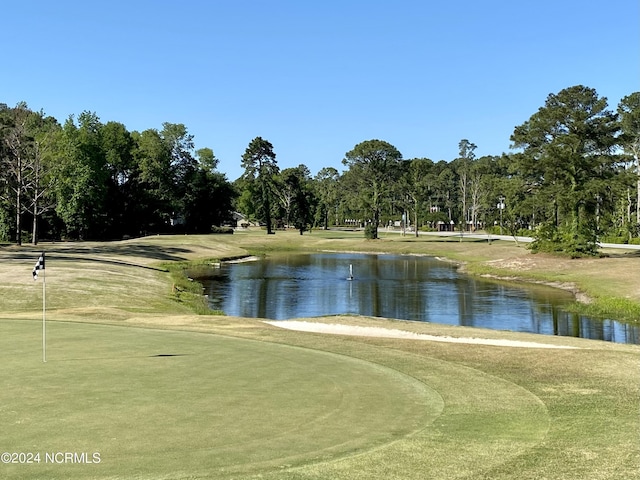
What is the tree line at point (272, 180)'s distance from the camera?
67062 mm

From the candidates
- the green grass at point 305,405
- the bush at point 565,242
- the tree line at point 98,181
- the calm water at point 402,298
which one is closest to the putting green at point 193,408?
the green grass at point 305,405

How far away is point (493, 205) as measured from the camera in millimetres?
156625

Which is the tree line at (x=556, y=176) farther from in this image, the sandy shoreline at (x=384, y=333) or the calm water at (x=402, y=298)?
the sandy shoreline at (x=384, y=333)

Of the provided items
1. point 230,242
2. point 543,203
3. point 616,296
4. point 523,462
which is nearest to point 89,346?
point 523,462

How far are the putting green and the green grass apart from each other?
0.13 feet

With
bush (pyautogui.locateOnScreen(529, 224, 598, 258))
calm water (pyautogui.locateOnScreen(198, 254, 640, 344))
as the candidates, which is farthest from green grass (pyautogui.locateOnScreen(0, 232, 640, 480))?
bush (pyautogui.locateOnScreen(529, 224, 598, 258))

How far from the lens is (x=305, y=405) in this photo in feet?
38.9

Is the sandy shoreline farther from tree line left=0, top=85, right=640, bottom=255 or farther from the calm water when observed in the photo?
tree line left=0, top=85, right=640, bottom=255

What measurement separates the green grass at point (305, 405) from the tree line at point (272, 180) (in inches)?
1965

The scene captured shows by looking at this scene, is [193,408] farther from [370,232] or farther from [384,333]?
[370,232]

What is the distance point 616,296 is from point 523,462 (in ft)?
122

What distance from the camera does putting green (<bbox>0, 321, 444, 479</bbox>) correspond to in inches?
354

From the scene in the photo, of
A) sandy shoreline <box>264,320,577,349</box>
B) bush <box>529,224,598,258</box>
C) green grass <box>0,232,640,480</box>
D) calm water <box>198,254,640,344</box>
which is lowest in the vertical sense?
calm water <box>198,254,640,344</box>

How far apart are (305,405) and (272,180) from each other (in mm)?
125811
